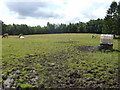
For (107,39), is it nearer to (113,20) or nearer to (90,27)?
(113,20)

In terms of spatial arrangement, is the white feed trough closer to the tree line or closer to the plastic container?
the plastic container

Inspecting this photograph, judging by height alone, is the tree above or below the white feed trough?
above

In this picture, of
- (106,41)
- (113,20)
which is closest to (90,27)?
(113,20)

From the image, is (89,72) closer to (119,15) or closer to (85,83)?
(85,83)

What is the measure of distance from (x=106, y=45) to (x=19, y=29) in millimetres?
109339

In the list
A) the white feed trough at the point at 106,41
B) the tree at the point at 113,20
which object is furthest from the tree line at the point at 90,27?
the white feed trough at the point at 106,41

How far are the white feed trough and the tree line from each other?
3174cm

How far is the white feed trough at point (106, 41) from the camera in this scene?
2099 centimetres

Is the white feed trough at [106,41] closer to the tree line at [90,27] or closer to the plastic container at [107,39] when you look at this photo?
the plastic container at [107,39]

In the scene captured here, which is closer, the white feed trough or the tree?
the white feed trough

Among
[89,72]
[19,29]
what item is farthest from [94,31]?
[89,72]

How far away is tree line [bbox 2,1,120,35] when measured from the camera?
52.7 metres

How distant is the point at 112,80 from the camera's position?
8.38m

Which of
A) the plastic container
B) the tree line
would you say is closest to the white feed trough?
the plastic container
